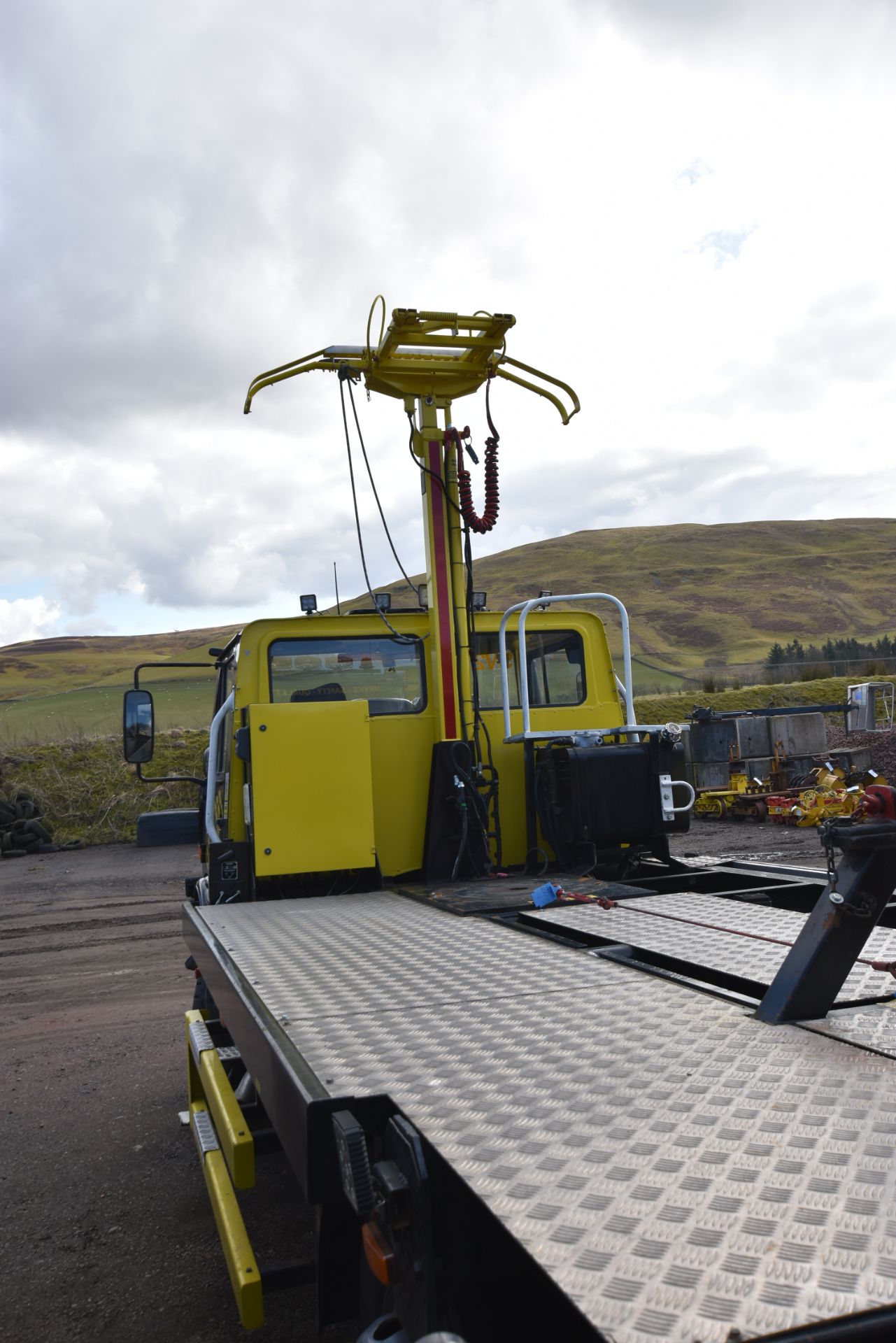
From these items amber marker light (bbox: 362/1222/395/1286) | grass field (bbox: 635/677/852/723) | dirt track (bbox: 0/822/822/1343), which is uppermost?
grass field (bbox: 635/677/852/723)

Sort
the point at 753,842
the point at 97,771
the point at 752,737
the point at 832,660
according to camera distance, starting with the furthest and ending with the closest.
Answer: the point at 832,660
the point at 97,771
the point at 752,737
the point at 753,842

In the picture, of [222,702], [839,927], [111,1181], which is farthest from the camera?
[222,702]

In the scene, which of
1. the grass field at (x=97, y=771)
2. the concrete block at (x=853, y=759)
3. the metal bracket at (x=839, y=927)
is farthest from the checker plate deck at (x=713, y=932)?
the grass field at (x=97, y=771)

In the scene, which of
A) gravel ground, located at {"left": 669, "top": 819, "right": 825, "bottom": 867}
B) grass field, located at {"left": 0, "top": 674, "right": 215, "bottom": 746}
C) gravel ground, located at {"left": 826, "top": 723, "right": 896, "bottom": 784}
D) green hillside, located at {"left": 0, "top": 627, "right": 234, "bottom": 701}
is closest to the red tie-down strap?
gravel ground, located at {"left": 669, "top": 819, "right": 825, "bottom": 867}

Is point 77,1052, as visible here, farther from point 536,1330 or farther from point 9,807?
point 9,807

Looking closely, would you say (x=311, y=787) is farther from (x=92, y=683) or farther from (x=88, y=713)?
(x=92, y=683)

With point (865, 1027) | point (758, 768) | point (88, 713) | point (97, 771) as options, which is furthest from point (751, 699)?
point (865, 1027)

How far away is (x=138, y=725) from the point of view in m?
5.68

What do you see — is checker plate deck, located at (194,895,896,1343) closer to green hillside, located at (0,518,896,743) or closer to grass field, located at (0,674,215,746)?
grass field, located at (0,674,215,746)

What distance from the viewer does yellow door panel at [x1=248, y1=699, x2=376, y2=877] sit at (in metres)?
4.82

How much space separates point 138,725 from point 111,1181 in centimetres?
226

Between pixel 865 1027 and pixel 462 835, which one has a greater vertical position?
pixel 462 835

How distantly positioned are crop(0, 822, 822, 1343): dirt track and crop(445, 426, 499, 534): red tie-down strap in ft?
10.5

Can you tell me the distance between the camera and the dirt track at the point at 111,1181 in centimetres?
332
